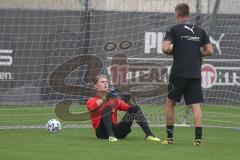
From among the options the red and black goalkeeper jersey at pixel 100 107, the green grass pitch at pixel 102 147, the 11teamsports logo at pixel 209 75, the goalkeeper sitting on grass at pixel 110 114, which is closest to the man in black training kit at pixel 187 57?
the green grass pitch at pixel 102 147

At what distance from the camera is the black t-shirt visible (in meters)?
10.6

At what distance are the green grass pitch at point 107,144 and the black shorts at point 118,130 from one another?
0.38ft

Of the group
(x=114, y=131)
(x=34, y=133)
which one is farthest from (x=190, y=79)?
(x=34, y=133)

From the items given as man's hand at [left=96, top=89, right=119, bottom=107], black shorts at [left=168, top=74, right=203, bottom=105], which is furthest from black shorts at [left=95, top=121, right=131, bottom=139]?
black shorts at [left=168, top=74, right=203, bottom=105]

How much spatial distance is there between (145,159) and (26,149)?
170 cm

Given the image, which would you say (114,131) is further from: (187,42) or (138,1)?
(138,1)

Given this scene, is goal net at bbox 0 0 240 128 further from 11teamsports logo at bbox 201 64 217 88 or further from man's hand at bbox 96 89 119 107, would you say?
man's hand at bbox 96 89 119 107

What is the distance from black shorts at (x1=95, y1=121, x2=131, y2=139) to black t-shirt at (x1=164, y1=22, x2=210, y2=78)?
1257 mm

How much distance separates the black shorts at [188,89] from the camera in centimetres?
1070

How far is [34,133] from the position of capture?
1241 cm

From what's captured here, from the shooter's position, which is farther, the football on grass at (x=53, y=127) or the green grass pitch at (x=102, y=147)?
the football on grass at (x=53, y=127)

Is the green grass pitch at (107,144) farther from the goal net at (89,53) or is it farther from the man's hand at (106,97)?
the man's hand at (106,97)

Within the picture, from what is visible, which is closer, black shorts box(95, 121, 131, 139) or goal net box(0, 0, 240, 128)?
black shorts box(95, 121, 131, 139)

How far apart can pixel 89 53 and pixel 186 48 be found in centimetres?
507
